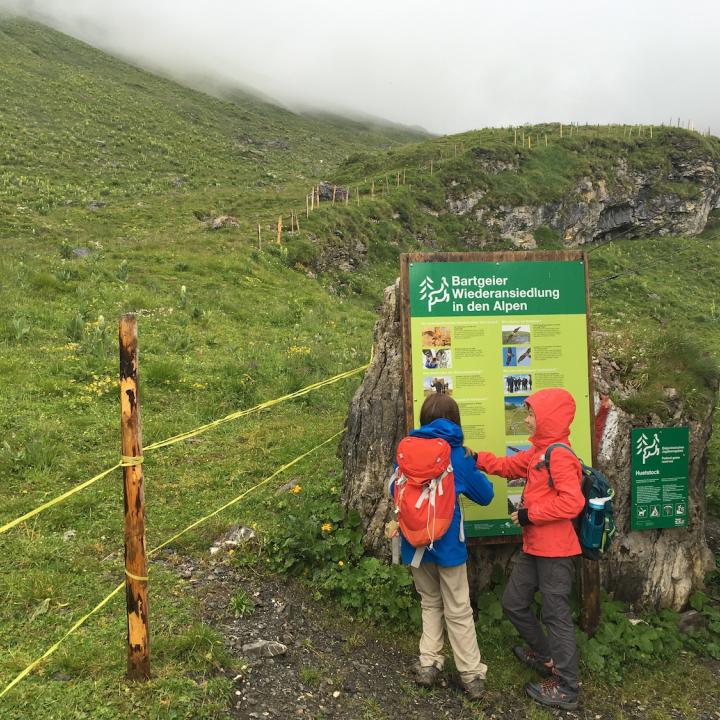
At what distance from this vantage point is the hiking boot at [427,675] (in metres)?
4.39

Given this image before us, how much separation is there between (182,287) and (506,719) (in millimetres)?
13531

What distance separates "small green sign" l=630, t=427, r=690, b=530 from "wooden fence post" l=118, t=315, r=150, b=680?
4.53m

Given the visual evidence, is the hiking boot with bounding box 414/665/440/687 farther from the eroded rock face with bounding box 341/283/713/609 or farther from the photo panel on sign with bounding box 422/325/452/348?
the photo panel on sign with bounding box 422/325/452/348

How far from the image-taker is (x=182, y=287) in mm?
15289

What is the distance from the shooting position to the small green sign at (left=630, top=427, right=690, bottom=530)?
543 cm

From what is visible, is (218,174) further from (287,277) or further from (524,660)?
(524,660)

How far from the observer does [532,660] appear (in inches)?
184

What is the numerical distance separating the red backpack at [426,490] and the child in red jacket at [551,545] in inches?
28.8

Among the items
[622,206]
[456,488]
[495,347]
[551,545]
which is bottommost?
[551,545]

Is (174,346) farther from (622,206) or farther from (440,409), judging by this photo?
(622,206)

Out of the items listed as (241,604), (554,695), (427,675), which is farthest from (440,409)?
(241,604)

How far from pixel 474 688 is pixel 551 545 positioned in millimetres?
1286

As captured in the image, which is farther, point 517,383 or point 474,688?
point 517,383

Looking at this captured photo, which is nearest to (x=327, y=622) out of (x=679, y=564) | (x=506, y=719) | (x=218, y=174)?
(x=506, y=719)
